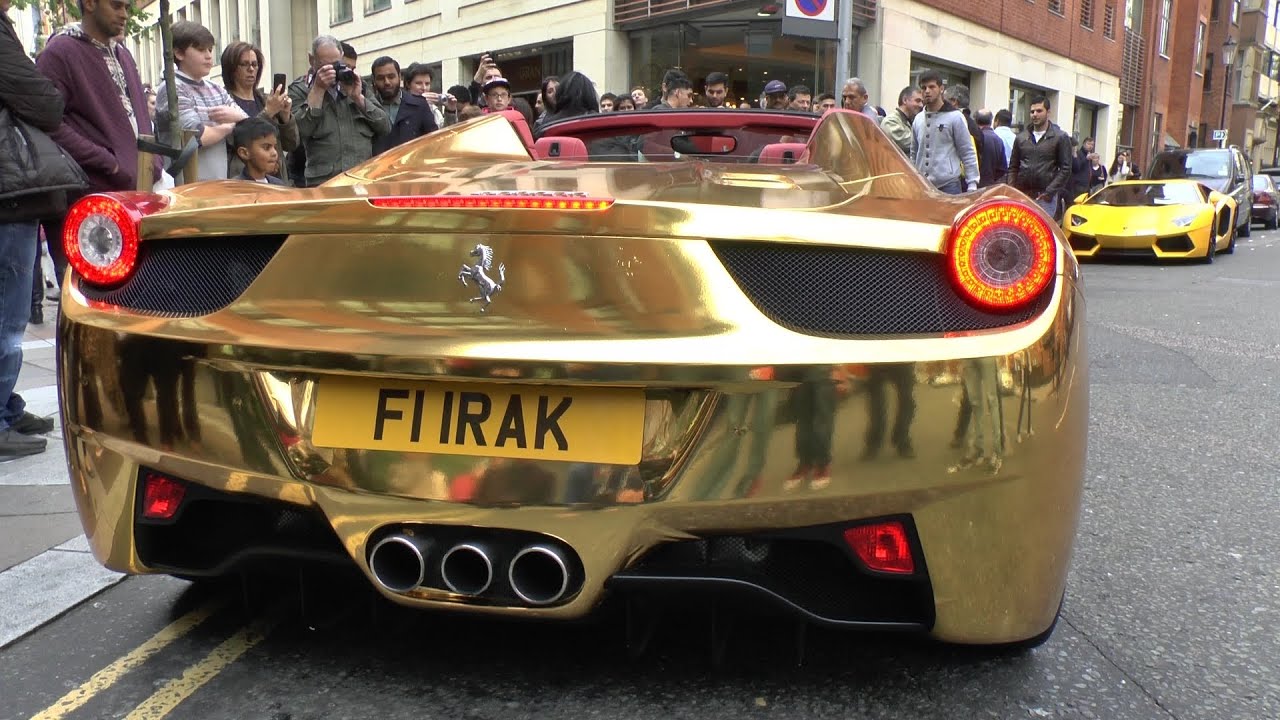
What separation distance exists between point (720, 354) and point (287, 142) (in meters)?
4.94

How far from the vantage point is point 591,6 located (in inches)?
738

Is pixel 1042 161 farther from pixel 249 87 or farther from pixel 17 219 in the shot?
pixel 17 219

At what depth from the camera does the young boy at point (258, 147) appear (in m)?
4.98

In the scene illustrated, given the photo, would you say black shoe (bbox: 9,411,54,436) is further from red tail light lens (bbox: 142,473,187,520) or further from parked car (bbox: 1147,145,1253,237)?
parked car (bbox: 1147,145,1253,237)

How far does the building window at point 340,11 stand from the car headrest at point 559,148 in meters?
24.1

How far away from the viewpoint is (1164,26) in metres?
35.0

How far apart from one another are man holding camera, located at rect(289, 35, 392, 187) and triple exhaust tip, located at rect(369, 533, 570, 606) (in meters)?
5.08

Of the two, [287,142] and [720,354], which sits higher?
[287,142]

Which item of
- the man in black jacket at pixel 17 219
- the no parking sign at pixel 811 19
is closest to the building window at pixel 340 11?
the no parking sign at pixel 811 19

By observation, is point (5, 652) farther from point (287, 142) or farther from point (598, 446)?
point (287, 142)

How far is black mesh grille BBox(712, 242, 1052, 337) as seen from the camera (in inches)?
71.1

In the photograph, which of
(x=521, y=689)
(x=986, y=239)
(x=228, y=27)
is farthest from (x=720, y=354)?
(x=228, y=27)

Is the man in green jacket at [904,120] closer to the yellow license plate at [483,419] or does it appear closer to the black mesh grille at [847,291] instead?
the black mesh grille at [847,291]

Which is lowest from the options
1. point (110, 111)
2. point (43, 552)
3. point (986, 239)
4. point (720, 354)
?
point (43, 552)
